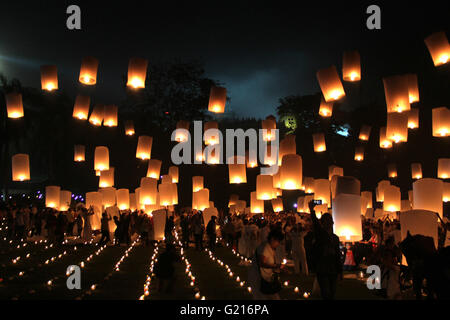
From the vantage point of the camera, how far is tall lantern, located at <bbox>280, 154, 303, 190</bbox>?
13.1 metres

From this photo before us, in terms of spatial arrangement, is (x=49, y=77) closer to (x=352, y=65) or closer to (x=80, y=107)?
(x=80, y=107)

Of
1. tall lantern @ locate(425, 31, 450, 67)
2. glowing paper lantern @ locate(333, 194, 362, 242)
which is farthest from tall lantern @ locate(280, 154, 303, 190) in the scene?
tall lantern @ locate(425, 31, 450, 67)

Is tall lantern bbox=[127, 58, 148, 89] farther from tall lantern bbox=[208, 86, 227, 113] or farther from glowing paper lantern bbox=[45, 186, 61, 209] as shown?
glowing paper lantern bbox=[45, 186, 61, 209]

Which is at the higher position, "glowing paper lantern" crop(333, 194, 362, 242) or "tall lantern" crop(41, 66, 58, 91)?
"tall lantern" crop(41, 66, 58, 91)

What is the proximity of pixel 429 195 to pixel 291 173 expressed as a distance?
13.0 feet

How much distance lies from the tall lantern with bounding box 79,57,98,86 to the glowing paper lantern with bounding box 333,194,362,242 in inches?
257

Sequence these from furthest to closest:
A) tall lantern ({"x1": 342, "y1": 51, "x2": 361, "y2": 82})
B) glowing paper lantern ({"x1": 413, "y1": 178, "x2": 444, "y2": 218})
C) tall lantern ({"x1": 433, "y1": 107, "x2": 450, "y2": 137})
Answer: tall lantern ({"x1": 433, "y1": 107, "x2": 450, "y2": 137})
tall lantern ({"x1": 342, "y1": 51, "x2": 361, "y2": 82})
glowing paper lantern ({"x1": 413, "y1": 178, "x2": 444, "y2": 218})

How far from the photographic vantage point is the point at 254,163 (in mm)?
20859

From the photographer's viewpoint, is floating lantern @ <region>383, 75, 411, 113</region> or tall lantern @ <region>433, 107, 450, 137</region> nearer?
floating lantern @ <region>383, 75, 411, 113</region>

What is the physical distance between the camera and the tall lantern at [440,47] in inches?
405

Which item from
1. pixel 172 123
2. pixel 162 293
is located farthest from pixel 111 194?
pixel 172 123

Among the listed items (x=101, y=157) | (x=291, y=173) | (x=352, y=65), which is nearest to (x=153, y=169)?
(x=101, y=157)

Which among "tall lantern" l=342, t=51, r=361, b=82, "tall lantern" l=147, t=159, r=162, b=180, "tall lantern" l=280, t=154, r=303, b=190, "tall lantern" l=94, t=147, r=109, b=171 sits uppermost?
"tall lantern" l=342, t=51, r=361, b=82
